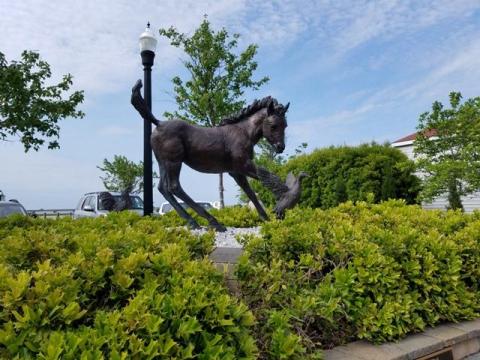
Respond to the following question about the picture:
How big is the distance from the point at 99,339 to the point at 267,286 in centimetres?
152

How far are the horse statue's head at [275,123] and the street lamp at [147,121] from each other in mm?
Answer: 2595

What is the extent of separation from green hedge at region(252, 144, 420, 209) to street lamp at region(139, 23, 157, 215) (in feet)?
26.6

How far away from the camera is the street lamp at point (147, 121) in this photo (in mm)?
7559

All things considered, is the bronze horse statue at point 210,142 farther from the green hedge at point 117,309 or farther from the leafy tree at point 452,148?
the leafy tree at point 452,148

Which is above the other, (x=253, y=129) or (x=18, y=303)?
(x=253, y=129)

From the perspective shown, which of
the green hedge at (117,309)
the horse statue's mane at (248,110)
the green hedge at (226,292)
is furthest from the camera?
the horse statue's mane at (248,110)

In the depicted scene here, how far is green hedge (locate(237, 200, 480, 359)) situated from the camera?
2.98m

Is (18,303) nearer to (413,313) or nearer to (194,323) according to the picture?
(194,323)

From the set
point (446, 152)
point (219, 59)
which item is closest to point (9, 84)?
point (219, 59)

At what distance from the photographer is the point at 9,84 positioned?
43.4 feet

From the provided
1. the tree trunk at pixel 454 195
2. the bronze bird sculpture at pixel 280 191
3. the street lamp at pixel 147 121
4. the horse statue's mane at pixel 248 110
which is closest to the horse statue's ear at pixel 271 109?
the horse statue's mane at pixel 248 110

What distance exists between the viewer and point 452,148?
12.8m

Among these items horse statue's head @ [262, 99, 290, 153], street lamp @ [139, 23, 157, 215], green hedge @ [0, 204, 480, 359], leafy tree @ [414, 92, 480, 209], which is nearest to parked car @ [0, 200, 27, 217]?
street lamp @ [139, 23, 157, 215]

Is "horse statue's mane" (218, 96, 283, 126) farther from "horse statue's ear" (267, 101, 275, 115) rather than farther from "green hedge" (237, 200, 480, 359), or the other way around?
"green hedge" (237, 200, 480, 359)
